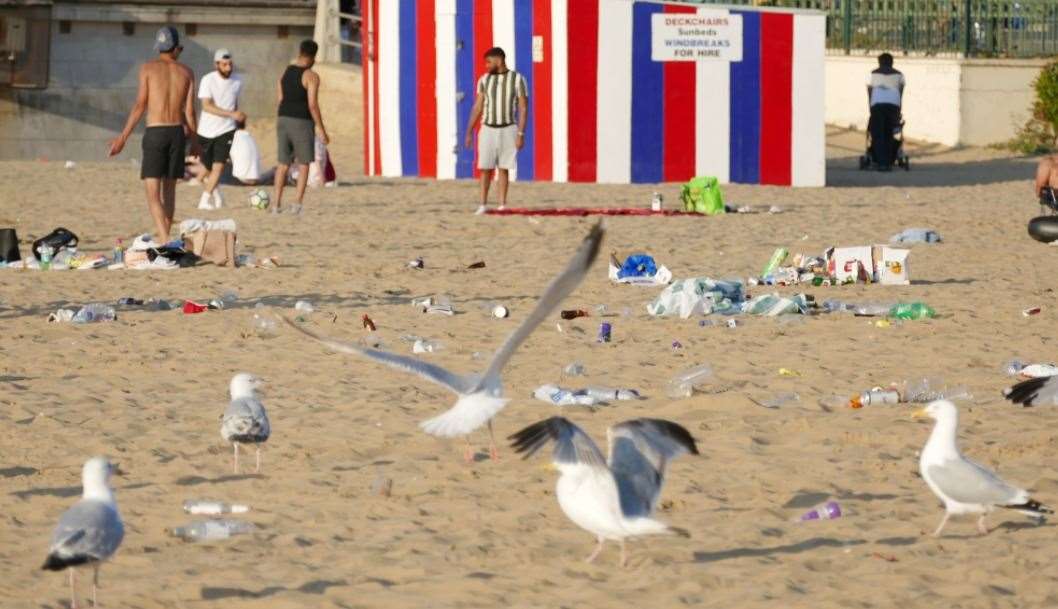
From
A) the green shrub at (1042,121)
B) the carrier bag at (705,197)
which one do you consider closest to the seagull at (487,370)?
the carrier bag at (705,197)

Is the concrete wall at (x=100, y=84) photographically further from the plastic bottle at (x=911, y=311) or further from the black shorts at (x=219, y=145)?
the plastic bottle at (x=911, y=311)

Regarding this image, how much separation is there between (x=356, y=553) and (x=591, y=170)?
17.0 meters

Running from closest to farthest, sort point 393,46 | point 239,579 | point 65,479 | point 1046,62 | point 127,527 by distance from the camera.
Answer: point 239,579, point 127,527, point 65,479, point 393,46, point 1046,62

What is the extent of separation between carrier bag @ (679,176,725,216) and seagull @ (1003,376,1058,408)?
10805 millimetres

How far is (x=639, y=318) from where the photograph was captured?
10820 millimetres

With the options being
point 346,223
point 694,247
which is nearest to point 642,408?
point 694,247

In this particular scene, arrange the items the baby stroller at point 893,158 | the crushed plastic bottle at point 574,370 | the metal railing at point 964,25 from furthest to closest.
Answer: the metal railing at point 964,25, the baby stroller at point 893,158, the crushed plastic bottle at point 574,370

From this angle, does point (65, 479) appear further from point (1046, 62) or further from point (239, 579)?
point (1046, 62)

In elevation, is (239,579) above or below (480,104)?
below

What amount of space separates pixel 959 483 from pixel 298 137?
1197cm

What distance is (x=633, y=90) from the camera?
22.3 m

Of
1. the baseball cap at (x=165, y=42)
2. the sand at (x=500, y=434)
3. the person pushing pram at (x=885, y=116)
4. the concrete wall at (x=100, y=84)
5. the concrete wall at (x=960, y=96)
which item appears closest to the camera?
the sand at (x=500, y=434)

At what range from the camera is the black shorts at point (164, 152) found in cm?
1359

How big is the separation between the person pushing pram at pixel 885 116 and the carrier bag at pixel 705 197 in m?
7.10
